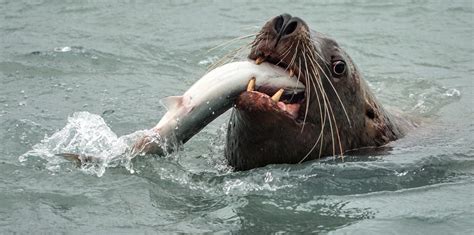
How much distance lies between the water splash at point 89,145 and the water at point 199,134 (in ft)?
0.05

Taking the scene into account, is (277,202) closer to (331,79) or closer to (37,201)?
(331,79)

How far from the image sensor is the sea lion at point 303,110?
18.6 feet

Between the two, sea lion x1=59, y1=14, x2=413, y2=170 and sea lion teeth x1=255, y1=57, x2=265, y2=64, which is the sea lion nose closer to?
sea lion x1=59, y1=14, x2=413, y2=170

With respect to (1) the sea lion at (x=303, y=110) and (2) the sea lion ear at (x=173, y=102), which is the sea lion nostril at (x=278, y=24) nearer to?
(1) the sea lion at (x=303, y=110)

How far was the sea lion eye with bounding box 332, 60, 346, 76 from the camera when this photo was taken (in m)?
6.06

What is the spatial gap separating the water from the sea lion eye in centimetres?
61

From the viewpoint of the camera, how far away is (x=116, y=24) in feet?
36.9

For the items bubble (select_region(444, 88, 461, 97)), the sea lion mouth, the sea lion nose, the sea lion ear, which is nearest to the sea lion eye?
the sea lion mouth

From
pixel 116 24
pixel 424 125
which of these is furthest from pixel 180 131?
pixel 116 24

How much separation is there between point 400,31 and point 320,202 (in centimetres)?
595

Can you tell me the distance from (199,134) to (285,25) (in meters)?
2.16

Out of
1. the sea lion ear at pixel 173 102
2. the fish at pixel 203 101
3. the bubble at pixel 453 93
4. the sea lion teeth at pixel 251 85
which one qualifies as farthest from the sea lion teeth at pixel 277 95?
the bubble at pixel 453 93

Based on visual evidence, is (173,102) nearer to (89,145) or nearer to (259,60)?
(259,60)

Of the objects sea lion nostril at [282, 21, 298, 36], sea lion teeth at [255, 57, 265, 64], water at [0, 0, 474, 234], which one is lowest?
water at [0, 0, 474, 234]
